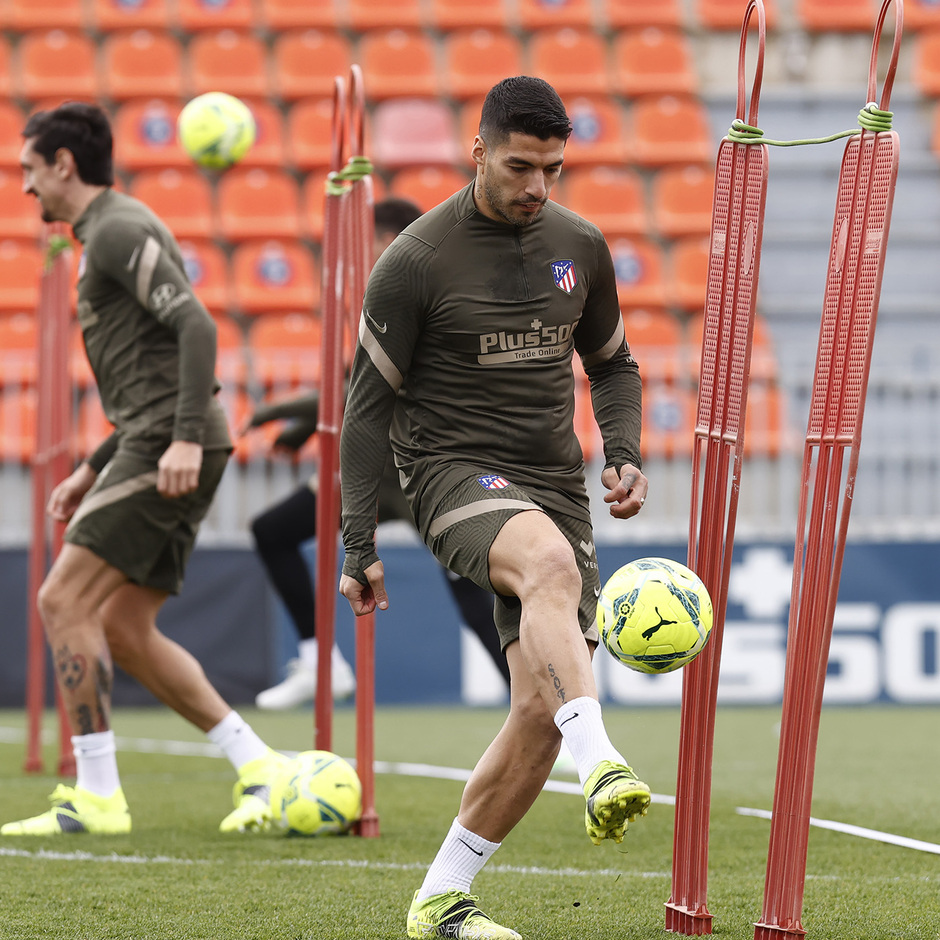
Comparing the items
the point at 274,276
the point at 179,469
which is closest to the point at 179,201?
the point at 274,276

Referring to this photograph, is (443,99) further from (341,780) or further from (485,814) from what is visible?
(485,814)

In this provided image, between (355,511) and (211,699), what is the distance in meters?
2.18

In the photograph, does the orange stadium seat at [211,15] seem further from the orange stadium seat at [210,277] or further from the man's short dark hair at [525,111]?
the man's short dark hair at [525,111]

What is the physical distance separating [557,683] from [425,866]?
4.99 feet

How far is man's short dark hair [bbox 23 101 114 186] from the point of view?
525 centimetres

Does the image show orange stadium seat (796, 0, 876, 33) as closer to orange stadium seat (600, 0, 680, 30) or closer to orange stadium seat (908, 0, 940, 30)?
orange stadium seat (908, 0, 940, 30)

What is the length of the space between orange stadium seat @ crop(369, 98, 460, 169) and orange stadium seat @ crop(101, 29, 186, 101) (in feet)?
6.67

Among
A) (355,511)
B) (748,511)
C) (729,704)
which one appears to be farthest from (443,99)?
(355,511)

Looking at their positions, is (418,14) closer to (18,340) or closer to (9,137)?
(9,137)

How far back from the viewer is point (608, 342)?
377 cm

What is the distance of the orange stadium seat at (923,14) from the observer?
587 inches

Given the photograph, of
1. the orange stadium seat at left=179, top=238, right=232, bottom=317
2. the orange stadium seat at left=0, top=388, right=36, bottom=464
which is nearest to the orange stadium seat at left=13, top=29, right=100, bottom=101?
the orange stadium seat at left=179, top=238, right=232, bottom=317

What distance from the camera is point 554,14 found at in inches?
593

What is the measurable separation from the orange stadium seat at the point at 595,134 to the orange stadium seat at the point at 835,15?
2.32 m
